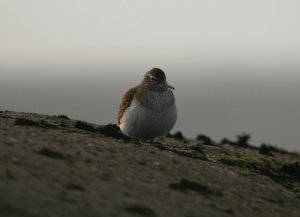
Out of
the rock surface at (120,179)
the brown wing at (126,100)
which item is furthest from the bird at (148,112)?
the rock surface at (120,179)

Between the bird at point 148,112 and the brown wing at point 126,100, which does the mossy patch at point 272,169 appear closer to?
the bird at point 148,112

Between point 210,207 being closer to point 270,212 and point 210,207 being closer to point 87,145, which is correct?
point 270,212

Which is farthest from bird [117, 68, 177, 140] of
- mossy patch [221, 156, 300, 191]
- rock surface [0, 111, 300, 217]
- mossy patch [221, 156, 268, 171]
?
mossy patch [221, 156, 300, 191]

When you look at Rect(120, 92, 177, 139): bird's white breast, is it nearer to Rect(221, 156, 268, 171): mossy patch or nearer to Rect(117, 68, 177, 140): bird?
Rect(117, 68, 177, 140): bird

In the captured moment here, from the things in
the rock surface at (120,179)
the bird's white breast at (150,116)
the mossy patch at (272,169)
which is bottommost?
the rock surface at (120,179)

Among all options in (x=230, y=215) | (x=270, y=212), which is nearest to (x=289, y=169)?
(x=270, y=212)

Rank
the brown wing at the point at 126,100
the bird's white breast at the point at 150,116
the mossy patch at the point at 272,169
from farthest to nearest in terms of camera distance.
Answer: the brown wing at the point at 126,100 → the bird's white breast at the point at 150,116 → the mossy patch at the point at 272,169
